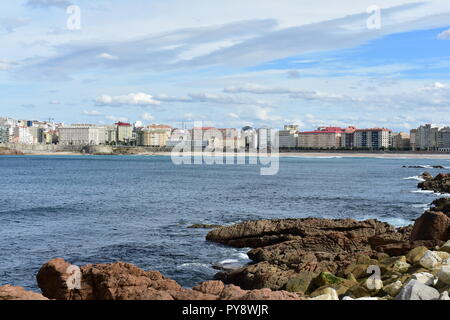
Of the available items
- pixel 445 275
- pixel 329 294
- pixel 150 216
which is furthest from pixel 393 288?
pixel 150 216

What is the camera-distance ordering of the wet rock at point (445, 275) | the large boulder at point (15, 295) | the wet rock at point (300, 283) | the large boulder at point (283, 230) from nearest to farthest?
the large boulder at point (15, 295)
the wet rock at point (445, 275)
the wet rock at point (300, 283)
the large boulder at point (283, 230)

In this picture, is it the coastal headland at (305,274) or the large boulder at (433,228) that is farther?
the large boulder at (433,228)

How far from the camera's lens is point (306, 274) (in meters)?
12.3

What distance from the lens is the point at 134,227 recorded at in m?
26.1

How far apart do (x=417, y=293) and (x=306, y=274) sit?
3573 millimetres

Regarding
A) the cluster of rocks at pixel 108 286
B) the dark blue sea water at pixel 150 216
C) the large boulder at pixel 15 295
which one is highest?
the large boulder at pixel 15 295

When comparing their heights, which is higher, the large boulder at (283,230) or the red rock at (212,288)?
the red rock at (212,288)

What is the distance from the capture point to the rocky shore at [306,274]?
371 inches

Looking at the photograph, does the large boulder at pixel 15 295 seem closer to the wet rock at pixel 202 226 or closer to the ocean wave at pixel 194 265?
the ocean wave at pixel 194 265

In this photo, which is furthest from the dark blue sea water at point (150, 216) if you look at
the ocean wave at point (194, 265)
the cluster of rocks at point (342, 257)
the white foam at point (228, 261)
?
the cluster of rocks at point (342, 257)

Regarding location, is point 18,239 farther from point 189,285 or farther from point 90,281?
point 90,281

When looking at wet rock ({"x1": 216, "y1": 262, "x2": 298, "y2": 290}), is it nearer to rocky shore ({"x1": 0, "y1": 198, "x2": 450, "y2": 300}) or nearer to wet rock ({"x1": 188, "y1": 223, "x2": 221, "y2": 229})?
rocky shore ({"x1": 0, "y1": 198, "x2": 450, "y2": 300})

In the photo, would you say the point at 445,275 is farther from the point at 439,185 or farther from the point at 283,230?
the point at 439,185

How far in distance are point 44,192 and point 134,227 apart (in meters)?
24.7
